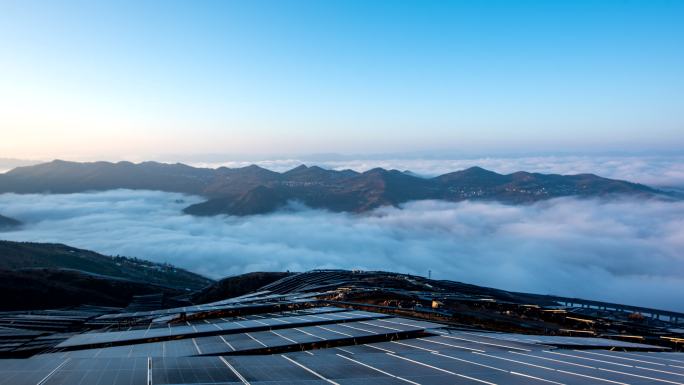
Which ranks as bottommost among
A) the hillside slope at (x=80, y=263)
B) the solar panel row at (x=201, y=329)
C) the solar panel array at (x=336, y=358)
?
the hillside slope at (x=80, y=263)

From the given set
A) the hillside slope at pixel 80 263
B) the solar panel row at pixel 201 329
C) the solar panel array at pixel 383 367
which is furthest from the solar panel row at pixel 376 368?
the hillside slope at pixel 80 263

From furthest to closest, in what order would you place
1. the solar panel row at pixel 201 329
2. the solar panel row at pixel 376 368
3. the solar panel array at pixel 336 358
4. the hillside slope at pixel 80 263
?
the hillside slope at pixel 80 263, the solar panel row at pixel 201 329, the solar panel array at pixel 336 358, the solar panel row at pixel 376 368

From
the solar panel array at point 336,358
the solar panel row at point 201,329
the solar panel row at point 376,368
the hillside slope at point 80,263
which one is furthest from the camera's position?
the hillside slope at point 80,263

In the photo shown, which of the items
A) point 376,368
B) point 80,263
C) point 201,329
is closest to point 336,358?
point 376,368

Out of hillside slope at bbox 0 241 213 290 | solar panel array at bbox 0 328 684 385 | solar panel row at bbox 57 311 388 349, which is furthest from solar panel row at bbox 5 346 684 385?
hillside slope at bbox 0 241 213 290

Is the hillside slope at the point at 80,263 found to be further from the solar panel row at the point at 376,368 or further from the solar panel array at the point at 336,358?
the solar panel row at the point at 376,368

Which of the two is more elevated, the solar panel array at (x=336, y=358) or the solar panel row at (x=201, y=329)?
the solar panel array at (x=336, y=358)

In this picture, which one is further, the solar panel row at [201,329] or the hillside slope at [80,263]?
the hillside slope at [80,263]

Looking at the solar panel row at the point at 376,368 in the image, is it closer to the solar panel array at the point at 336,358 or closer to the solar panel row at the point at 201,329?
the solar panel array at the point at 336,358

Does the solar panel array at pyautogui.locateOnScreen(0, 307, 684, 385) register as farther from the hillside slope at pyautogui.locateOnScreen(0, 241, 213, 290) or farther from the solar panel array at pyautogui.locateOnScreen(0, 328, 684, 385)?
the hillside slope at pyautogui.locateOnScreen(0, 241, 213, 290)

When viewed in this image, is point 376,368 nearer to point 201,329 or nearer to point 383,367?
point 383,367

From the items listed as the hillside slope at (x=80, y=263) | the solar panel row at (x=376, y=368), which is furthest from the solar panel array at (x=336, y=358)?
the hillside slope at (x=80, y=263)

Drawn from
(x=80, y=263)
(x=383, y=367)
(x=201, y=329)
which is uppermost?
(x=383, y=367)
